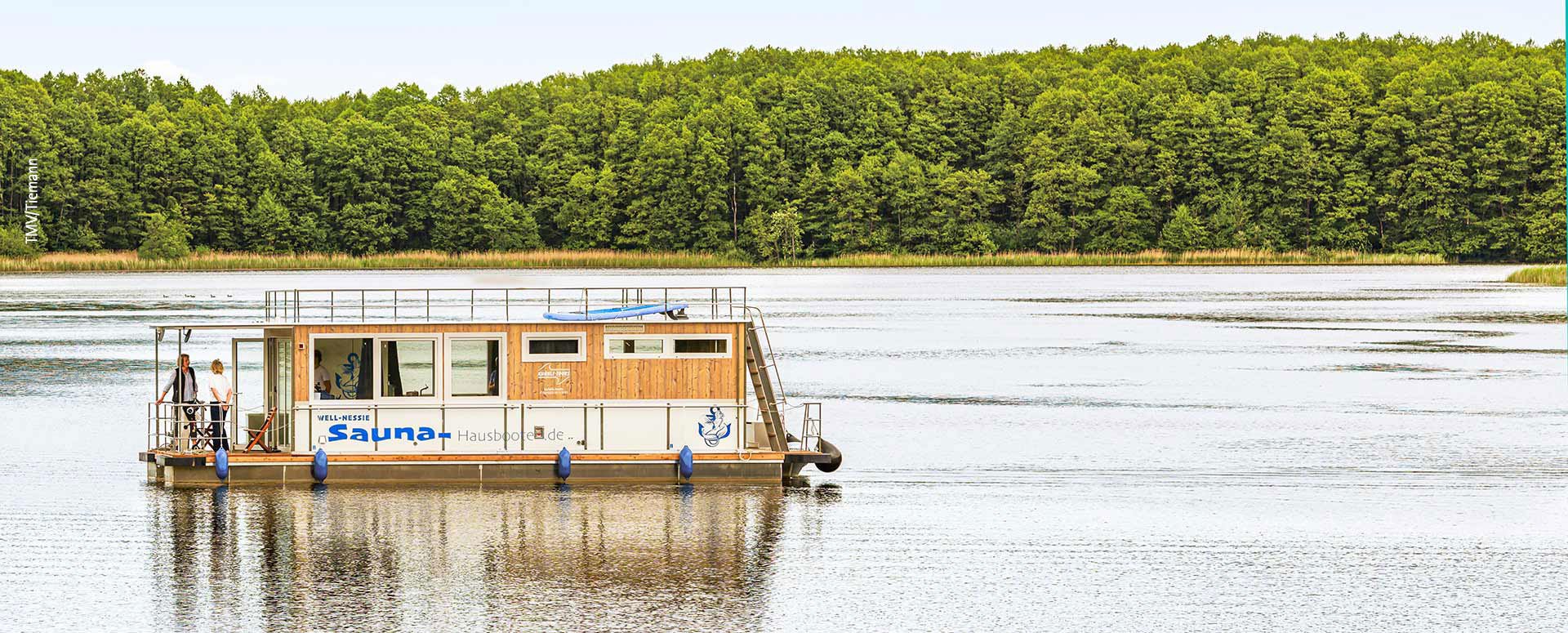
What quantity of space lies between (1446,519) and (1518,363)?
2741cm

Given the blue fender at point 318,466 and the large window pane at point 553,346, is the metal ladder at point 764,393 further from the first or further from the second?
the blue fender at point 318,466

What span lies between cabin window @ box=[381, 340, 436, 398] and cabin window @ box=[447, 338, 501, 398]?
0.34 m

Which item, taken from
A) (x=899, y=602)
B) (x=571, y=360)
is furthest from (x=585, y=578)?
(x=571, y=360)

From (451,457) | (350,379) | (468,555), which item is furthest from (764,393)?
(468,555)

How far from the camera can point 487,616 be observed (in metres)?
16.3

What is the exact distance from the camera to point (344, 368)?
81.5ft

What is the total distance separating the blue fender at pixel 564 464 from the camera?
24000 millimetres

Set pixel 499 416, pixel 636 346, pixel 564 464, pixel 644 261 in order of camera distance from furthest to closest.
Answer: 1. pixel 644 261
2. pixel 636 346
3. pixel 499 416
4. pixel 564 464

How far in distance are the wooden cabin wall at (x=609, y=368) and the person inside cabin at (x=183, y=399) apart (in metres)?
1.92

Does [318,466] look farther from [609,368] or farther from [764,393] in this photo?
[764,393]

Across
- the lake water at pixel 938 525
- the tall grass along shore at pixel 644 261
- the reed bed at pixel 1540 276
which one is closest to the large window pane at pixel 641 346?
the lake water at pixel 938 525

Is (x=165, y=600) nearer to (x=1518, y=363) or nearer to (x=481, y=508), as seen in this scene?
(x=481, y=508)

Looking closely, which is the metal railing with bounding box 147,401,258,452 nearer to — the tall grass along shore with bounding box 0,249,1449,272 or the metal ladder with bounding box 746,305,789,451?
the metal ladder with bounding box 746,305,789,451

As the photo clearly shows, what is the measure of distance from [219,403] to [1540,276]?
352 feet
